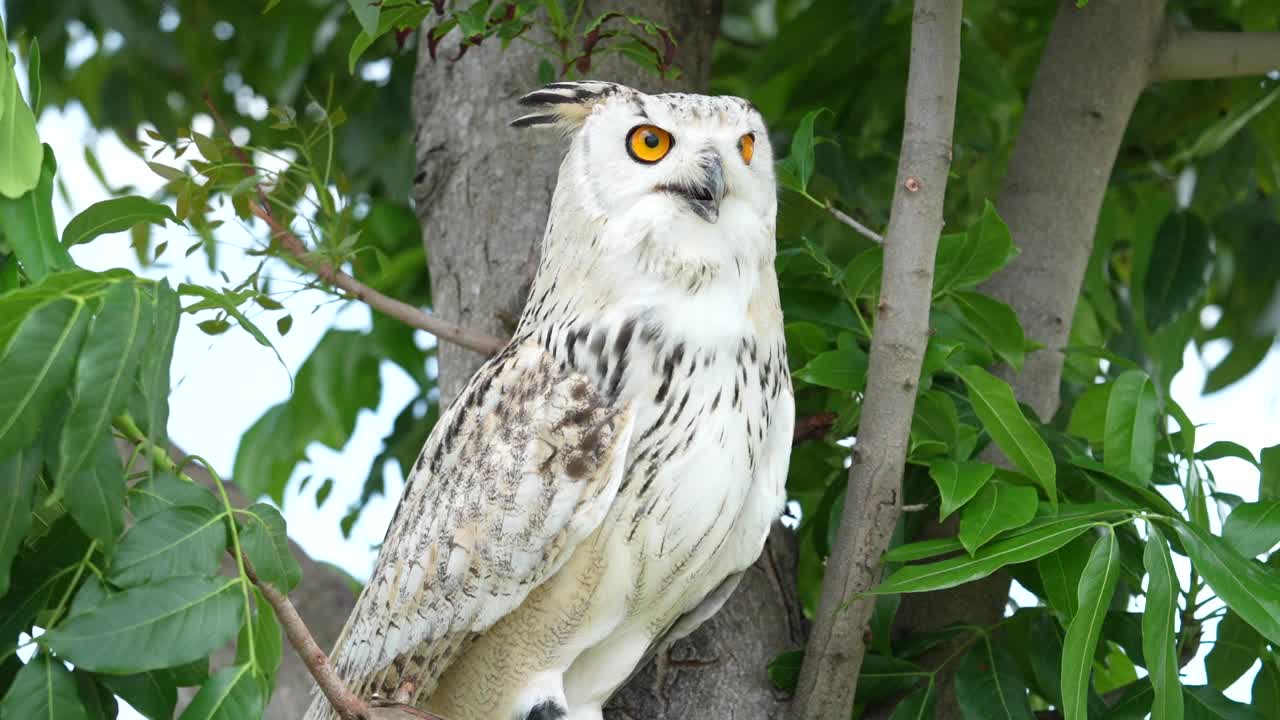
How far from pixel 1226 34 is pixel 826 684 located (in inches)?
57.3

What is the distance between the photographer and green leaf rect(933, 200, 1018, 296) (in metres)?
2.07

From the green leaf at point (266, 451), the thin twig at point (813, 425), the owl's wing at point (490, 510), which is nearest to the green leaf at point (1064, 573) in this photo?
the thin twig at point (813, 425)

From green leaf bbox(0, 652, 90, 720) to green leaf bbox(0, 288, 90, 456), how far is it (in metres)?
0.27

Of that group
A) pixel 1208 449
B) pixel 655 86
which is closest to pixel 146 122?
pixel 655 86

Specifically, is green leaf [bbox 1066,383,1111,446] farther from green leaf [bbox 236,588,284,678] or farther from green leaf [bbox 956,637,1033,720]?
green leaf [bbox 236,588,284,678]

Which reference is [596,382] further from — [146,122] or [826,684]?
[146,122]

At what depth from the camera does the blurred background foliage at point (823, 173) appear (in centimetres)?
236

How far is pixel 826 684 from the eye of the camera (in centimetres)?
205

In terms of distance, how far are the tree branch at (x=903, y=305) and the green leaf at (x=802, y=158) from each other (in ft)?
0.51

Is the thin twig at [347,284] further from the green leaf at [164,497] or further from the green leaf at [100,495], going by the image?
the green leaf at [100,495]

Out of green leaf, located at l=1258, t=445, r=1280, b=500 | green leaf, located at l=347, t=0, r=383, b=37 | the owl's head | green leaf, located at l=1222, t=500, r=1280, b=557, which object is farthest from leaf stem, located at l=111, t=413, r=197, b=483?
green leaf, located at l=1258, t=445, r=1280, b=500

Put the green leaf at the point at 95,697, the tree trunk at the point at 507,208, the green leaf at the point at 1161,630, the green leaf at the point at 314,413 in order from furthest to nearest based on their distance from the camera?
the green leaf at the point at 314,413
the tree trunk at the point at 507,208
the green leaf at the point at 1161,630
the green leaf at the point at 95,697

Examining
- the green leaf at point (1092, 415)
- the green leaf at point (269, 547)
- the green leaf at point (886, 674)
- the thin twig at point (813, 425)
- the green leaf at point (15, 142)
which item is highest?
the green leaf at point (1092, 415)

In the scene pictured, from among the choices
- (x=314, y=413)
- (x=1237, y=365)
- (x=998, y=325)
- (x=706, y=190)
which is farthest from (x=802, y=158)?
(x=1237, y=365)
